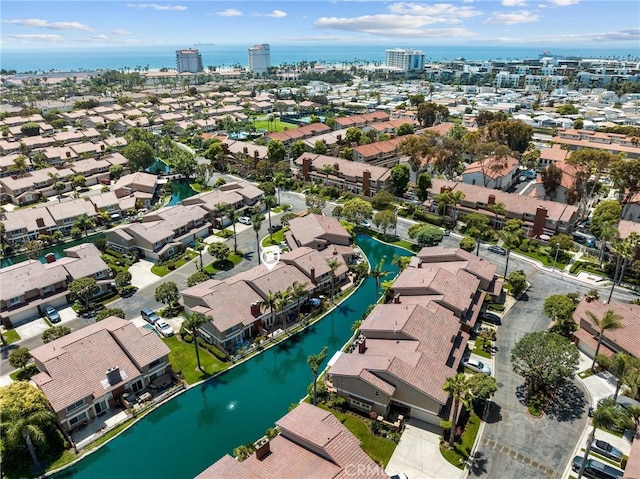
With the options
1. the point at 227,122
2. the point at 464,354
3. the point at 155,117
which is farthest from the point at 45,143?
the point at 464,354

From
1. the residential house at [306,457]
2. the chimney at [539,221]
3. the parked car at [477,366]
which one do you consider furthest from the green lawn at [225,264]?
the chimney at [539,221]

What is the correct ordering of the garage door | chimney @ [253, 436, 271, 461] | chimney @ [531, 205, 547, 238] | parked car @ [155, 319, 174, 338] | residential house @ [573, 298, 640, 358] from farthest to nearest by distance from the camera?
chimney @ [531, 205, 547, 238] < parked car @ [155, 319, 174, 338] < residential house @ [573, 298, 640, 358] < the garage door < chimney @ [253, 436, 271, 461]

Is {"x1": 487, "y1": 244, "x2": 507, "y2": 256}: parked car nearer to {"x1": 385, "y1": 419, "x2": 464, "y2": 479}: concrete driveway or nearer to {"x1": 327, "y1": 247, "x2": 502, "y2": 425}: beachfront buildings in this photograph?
{"x1": 327, "y1": 247, "x2": 502, "y2": 425}: beachfront buildings

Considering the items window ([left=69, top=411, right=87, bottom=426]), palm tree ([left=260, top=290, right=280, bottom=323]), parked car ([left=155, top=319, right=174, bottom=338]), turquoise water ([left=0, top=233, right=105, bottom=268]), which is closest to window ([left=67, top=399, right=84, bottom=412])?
window ([left=69, top=411, right=87, bottom=426])

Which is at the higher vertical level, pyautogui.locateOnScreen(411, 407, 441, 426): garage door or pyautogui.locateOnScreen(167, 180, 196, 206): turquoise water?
pyautogui.locateOnScreen(167, 180, 196, 206): turquoise water

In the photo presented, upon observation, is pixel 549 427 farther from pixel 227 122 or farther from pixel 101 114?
pixel 101 114

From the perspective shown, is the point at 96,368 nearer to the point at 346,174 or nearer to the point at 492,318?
the point at 492,318
